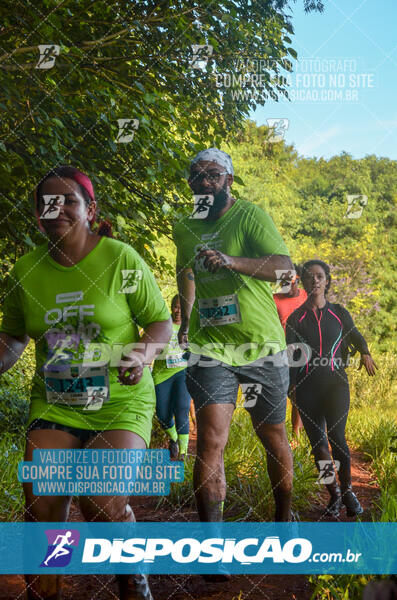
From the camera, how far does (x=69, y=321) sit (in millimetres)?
2385

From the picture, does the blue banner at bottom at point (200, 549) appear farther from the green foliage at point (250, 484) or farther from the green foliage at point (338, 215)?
the green foliage at point (338, 215)

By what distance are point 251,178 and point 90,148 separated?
15383 mm

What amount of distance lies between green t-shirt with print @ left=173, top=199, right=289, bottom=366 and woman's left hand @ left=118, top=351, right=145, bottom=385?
966 millimetres

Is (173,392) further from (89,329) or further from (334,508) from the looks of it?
(89,329)

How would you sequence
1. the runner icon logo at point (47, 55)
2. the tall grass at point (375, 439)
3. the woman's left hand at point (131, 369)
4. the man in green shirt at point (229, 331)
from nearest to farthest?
1. the woman's left hand at point (131, 369)
2. the tall grass at point (375, 439)
3. the man in green shirt at point (229, 331)
4. the runner icon logo at point (47, 55)

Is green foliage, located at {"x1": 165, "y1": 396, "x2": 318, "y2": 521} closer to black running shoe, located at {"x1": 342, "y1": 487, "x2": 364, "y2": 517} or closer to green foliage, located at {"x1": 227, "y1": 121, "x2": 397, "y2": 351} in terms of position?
black running shoe, located at {"x1": 342, "y1": 487, "x2": 364, "y2": 517}

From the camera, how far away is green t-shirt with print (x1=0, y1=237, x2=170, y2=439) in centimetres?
236

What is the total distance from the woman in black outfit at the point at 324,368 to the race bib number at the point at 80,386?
7.54 feet

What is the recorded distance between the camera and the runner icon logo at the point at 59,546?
238 cm

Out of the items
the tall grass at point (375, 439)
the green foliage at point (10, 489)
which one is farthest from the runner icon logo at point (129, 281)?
the green foliage at point (10, 489)

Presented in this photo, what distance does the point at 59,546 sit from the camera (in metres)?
2.45

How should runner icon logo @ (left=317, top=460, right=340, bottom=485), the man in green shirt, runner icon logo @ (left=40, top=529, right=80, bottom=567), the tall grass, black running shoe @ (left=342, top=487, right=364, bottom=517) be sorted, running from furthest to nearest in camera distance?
runner icon logo @ (left=317, top=460, right=340, bottom=485), black running shoe @ (left=342, top=487, right=364, bottom=517), the man in green shirt, the tall grass, runner icon logo @ (left=40, top=529, right=80, bottom=567)

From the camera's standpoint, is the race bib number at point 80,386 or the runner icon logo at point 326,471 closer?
the race bib number at point 80,386

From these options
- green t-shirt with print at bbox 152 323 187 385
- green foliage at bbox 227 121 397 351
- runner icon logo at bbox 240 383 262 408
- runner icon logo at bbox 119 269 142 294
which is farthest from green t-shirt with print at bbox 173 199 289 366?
green foliage at bbox 227 121 397 351
